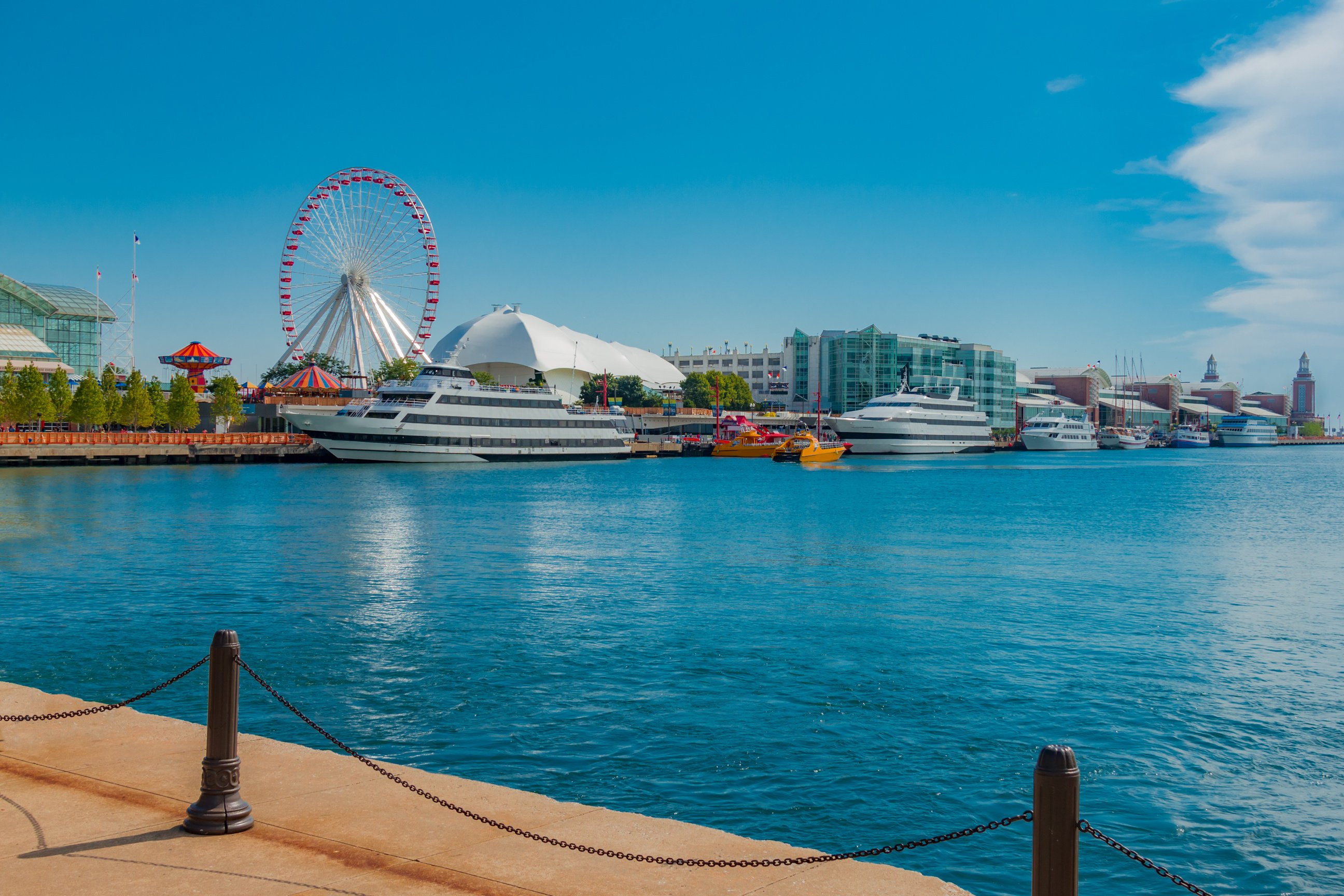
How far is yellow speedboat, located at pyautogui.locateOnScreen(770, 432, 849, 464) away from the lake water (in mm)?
70426

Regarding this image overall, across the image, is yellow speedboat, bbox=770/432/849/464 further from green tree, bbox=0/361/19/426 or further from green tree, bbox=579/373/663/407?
green tree, bbox=0/361/19/426

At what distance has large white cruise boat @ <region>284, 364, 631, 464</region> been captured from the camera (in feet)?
327

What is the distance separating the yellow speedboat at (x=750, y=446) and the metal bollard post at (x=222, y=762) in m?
128

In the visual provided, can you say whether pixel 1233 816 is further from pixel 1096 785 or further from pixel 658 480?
pixel 658 480

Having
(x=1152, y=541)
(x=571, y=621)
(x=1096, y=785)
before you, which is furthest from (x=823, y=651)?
(x=1152, y=541)

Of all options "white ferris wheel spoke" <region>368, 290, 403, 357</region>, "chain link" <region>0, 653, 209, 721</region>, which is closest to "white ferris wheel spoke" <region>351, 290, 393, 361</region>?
"white ferris wheel spoke" <region>368, 290, 403, 357</region>

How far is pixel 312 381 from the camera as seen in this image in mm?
132000

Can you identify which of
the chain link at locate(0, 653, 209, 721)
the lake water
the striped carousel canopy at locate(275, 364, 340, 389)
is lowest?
the lake water

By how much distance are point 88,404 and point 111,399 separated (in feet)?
22.3

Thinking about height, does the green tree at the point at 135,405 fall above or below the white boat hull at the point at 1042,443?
above

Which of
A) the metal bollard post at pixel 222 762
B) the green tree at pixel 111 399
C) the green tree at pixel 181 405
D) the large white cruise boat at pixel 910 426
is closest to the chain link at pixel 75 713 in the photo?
the metal bollard post at pixel 222 762

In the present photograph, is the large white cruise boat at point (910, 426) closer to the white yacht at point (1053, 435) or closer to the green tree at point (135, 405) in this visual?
the white yacht at point (1053, 435)

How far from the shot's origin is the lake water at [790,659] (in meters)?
12.8

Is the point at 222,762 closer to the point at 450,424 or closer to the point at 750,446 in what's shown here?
the point at 450,424
